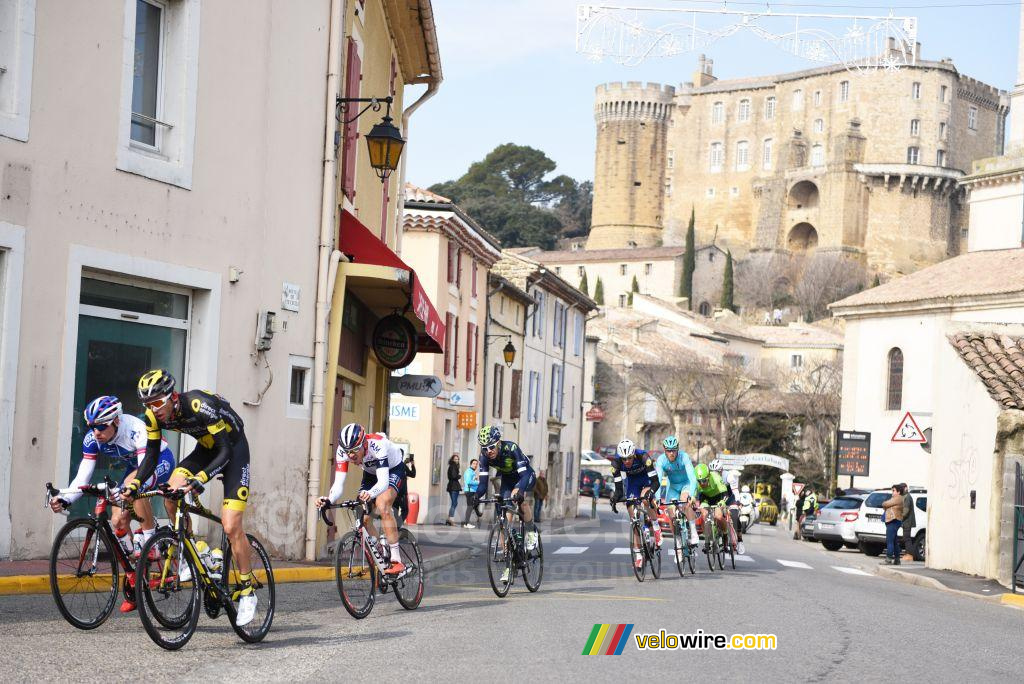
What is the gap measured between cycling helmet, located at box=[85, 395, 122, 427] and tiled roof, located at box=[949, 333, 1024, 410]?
49.8ft

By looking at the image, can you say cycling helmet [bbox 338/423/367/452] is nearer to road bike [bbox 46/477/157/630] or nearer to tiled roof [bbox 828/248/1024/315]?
road bike [bbox 46/477/157/630]

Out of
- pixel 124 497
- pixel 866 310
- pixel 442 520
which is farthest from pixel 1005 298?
pixel 124 497

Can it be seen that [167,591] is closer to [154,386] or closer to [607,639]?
[154,386]

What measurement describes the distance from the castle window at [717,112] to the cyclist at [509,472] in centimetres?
12629

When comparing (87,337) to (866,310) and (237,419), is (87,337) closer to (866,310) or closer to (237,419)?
(237,419)

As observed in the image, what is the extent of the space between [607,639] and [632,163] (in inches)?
5284

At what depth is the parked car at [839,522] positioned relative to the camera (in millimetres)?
32188

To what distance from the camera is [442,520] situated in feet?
114

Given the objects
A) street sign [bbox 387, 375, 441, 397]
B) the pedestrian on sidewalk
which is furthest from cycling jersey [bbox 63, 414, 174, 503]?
the pedestrian on sidewalk

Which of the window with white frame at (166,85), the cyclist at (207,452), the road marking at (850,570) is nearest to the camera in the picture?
the cyclist at (207,452)

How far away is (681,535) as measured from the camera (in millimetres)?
17812

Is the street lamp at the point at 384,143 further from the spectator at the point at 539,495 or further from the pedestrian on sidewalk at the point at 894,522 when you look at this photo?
the spectator at the point at 539,495

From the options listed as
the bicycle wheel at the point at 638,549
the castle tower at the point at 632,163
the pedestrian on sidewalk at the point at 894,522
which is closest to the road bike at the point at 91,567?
the bicycle wheel at the point at 638,549

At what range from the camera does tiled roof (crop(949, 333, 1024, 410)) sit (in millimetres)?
20969
